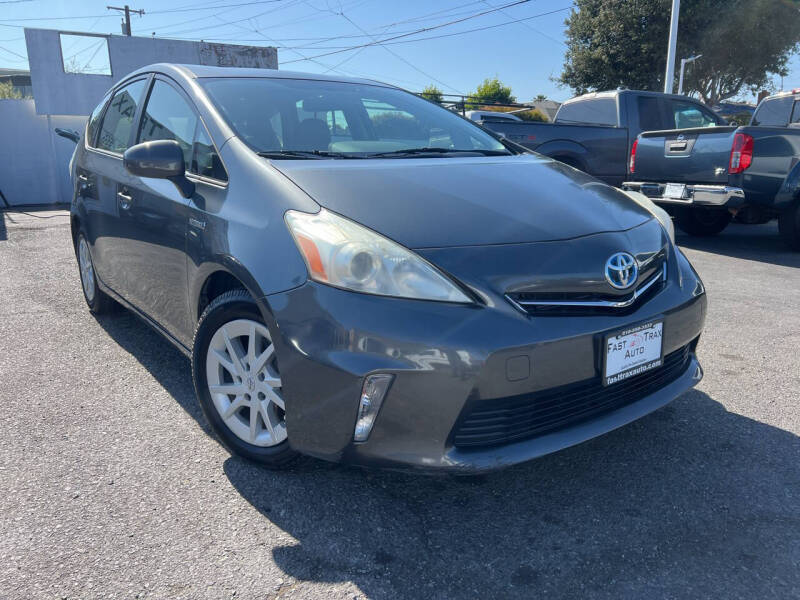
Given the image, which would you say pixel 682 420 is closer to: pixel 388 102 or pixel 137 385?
pixel 388 102

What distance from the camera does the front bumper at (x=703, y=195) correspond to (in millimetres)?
6656

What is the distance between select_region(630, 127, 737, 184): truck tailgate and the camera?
680cm

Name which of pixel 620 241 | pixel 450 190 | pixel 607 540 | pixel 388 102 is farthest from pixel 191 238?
pixel 607 540

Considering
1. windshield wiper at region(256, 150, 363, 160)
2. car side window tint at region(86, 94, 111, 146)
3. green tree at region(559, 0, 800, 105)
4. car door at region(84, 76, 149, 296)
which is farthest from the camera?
green tree at region(559, 0, 800, 105)

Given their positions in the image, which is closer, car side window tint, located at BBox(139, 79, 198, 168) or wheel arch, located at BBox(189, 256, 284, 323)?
wheel arch, located at BBox(189, 256, 284, 323)

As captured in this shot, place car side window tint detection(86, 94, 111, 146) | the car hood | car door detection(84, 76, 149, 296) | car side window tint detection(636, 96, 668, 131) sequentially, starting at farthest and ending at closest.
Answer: car side window tint detection(636, 96, 668, 131) < car side window tint detection(86, 94, 111, 146) < car door detection(84, 76, 149, 296) < the car hood

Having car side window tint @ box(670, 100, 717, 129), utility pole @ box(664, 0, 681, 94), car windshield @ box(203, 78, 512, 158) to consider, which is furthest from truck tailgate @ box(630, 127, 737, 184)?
utility pole @ box(664, 0, 681, 94)

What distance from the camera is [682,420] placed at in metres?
2.91

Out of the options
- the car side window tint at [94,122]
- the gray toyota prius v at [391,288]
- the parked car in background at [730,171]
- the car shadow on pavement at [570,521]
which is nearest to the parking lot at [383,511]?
the car shadow on pavement at [570,521]

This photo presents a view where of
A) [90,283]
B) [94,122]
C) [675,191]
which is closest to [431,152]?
[94,122]

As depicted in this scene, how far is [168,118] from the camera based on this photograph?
10.2 ft

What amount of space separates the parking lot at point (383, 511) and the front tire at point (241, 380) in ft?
0.46

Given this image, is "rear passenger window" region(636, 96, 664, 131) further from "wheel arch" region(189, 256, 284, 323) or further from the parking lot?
"wheel arch" region(189, 256, 284, 323)

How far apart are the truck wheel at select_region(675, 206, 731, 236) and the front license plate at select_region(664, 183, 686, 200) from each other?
77 cm
